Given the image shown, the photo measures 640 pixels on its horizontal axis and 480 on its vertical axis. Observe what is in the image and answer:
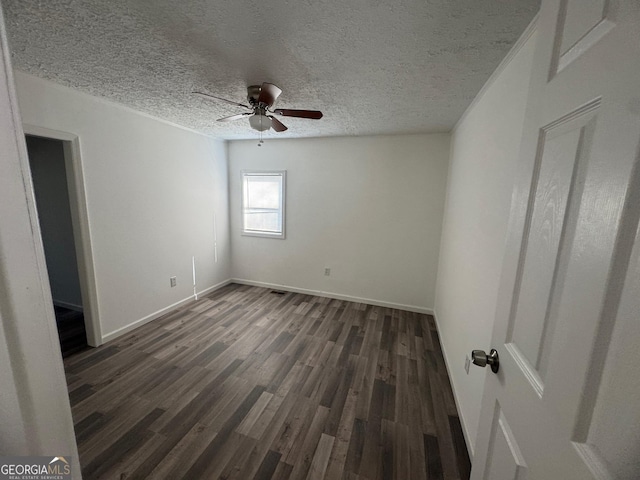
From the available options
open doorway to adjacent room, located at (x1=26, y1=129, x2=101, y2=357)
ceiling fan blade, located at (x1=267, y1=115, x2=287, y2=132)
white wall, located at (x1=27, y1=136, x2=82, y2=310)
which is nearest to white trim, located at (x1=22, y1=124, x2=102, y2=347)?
open doorway to adjacent room, located at (x1=26, y1=129, x2=101, y2=357)

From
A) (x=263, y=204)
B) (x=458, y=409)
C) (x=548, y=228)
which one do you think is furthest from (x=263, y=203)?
(x=548, y=228)

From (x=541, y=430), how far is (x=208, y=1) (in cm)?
188

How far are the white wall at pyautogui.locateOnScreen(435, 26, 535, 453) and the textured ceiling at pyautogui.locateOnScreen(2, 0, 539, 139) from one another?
0.65 ft

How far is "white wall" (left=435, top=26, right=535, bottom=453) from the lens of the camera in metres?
1.30

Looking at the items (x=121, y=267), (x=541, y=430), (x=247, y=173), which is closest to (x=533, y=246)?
A: (x=541, y=430)

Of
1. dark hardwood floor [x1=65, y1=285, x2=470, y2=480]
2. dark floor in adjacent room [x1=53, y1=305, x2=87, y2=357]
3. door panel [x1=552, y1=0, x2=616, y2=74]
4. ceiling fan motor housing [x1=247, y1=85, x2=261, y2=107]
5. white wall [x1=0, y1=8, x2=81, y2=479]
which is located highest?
ceiling fan motor housing [x1=247, y1=85, x2=261, y2=107]

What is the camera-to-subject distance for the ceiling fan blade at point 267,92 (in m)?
1.70

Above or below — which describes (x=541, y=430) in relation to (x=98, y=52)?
below

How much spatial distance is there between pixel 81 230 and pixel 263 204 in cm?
227

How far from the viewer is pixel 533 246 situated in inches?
26.2

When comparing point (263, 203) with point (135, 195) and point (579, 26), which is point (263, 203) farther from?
point (579, 26)

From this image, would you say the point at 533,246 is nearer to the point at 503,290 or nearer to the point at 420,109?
the point at 503,290

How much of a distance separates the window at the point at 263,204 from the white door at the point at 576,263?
3.41 m

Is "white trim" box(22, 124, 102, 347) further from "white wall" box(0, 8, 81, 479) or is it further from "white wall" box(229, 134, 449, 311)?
"white wall" box(0, 8, 81, 479)
